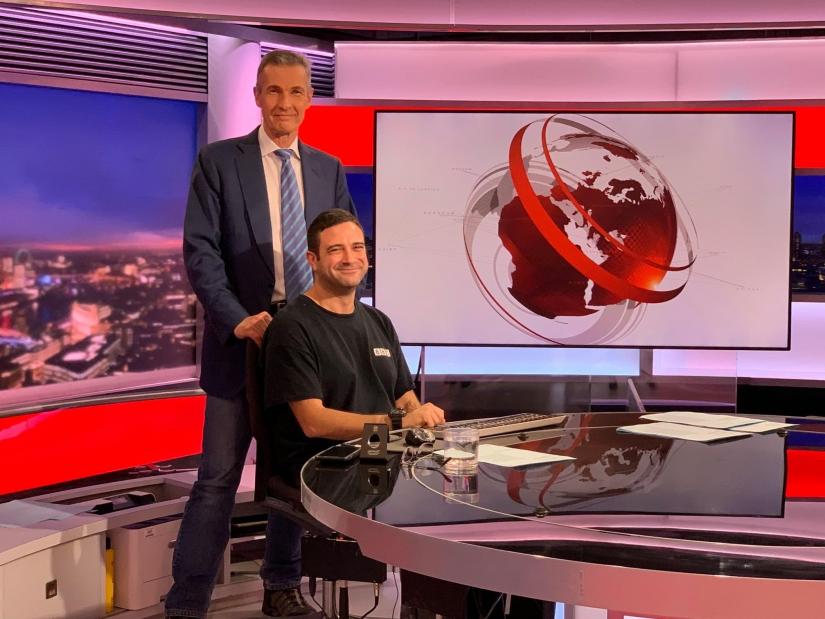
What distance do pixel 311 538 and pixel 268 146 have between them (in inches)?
57.3

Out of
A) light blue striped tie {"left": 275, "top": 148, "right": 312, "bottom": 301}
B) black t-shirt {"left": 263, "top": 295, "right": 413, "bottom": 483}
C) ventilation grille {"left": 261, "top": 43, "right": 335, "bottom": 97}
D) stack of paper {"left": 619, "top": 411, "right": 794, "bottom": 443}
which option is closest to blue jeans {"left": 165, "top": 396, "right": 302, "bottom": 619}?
light blue striped tie {"left": 275, "top": 148, "right": 312, "bottom": 301}

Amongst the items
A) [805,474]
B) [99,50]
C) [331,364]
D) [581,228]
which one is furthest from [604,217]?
[805,474]

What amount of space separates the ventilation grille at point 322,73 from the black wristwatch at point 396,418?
11.1ft

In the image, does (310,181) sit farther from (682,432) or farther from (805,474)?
(805,474)

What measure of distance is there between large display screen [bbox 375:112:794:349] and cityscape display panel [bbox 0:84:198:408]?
3.88 ft

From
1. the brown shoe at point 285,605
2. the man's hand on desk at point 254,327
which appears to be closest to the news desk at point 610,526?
the man's hand on desk at point 254,327

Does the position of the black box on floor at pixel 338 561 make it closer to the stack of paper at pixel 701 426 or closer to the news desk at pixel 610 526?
the news desk at pixel 610 526

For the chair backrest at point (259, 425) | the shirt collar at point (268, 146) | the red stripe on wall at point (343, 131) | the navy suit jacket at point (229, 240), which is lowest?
the chair backrest at point (259, 425)

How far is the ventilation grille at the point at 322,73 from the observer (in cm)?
537

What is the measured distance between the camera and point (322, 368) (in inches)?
106

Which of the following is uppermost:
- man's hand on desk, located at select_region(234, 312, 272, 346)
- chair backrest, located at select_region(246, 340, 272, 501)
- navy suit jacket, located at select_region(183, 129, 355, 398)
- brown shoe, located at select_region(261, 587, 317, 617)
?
navy suit jacket, located at select_region(183, 129, 355, 398)

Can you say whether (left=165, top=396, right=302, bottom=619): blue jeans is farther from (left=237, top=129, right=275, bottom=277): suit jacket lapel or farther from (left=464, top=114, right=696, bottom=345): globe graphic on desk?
(left=464, top=114, right=696, bottom=345): globe graphic on desk

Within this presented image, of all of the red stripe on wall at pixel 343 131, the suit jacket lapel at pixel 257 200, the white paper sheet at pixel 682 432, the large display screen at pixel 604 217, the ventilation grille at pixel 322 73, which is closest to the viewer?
the white paper sheet at pixel 682 432

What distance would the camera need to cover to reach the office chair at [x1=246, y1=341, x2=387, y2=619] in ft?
7.50
